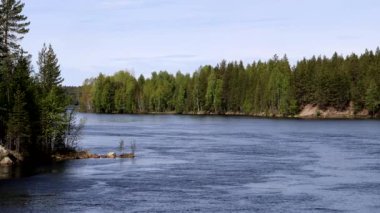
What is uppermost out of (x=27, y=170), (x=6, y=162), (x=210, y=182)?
(x=6, y=162)

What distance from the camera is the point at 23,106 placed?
66.9 meters

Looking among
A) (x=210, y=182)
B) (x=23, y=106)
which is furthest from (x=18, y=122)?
(x=210, y=182)

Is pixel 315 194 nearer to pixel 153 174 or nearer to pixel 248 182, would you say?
pixel 248 182

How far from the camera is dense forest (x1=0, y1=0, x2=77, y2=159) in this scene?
66062 millimetres

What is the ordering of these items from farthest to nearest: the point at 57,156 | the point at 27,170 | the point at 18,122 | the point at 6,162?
1. the point at 57,156
2. the point at 18,122
3. the point at 6,162
4. the point at 27,170

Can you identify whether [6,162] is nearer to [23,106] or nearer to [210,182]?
[23,106]

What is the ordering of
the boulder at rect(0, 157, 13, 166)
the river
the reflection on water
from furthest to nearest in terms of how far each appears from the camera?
the boulder at rect(0, 157, 13, 166) < the reflection on water < the river

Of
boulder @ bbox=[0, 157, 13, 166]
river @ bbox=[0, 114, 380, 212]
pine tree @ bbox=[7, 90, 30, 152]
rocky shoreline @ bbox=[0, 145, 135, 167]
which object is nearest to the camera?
river @ bbox=[0, 114, 380, 212]

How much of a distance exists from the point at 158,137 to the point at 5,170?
48.0 metres

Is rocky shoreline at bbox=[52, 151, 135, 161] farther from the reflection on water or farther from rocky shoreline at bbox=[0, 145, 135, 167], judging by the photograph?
the reflection on water

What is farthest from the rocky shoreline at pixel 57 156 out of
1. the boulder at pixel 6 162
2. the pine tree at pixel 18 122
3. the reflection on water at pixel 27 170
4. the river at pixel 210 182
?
the river at pixel 210 182

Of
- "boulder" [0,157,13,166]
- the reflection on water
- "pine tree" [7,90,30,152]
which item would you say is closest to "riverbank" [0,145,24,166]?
"boulder" [0,157,13,166]

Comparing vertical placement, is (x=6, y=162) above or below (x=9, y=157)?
below

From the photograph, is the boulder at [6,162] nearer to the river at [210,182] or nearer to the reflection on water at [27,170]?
the reflection on water at [27,170]
